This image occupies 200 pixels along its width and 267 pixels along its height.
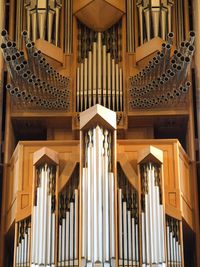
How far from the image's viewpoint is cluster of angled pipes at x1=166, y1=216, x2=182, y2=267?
15961 mm

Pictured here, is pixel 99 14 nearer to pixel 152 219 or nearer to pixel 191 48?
pixel 191 48

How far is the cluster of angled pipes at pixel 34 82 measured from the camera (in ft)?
58.1

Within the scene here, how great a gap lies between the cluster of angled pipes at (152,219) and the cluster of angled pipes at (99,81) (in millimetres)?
2024

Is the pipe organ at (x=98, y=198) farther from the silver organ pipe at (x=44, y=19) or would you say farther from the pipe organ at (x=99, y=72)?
the silver organ pipe at (x=44, y=19)

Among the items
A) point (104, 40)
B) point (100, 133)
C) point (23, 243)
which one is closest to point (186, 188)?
point (100, 133)

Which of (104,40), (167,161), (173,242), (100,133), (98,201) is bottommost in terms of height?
(173,242)

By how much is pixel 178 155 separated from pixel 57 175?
2108 millimetres

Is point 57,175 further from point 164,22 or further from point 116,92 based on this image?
point 164,22

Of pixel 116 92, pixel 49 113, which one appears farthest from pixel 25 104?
pixel 116 92

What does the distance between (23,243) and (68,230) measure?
0.75 metres

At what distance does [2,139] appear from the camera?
18.3m

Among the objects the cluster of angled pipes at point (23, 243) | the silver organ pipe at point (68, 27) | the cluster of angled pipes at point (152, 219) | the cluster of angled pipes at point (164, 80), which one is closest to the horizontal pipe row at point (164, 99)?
the cluster of angled pipes at point (164, 80)

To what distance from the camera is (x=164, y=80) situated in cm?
1792

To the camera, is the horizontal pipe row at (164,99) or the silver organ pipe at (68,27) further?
the silver organ pipe at (68,27)
